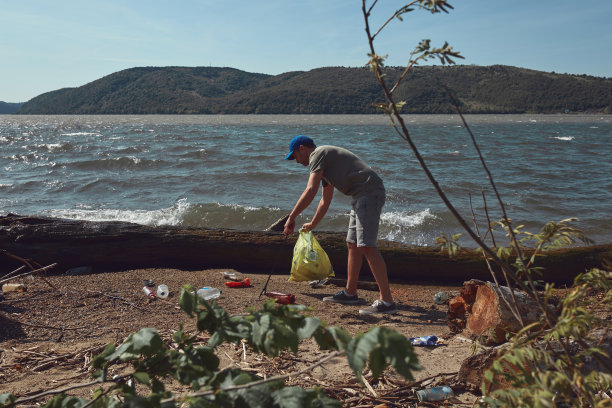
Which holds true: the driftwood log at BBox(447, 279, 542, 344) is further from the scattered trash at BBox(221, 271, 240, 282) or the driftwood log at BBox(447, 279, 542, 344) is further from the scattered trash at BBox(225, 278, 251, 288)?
the scattered trash at BBox(221, 271, 240, 282)

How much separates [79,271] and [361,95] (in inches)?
5436

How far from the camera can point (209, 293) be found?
5.13 m

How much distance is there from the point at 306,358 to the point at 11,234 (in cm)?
483

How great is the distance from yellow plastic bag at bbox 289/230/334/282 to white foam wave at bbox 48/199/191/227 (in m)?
5.91

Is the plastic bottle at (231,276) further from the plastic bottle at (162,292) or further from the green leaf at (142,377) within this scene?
the green leaf at (142,377)

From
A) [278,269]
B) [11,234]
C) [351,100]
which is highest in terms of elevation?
[351,100]

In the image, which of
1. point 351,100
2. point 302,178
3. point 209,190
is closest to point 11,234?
point 209,190

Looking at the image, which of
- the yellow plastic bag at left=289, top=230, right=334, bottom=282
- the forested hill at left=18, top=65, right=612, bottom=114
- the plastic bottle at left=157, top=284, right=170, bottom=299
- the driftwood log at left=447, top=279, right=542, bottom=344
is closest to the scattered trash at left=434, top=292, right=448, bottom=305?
the driftwood log at left=447, top=279, right=542, bottom=344

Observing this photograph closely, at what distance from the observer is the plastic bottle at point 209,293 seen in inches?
200

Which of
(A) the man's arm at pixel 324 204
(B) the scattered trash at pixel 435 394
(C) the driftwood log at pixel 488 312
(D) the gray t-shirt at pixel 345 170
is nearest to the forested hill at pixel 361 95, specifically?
(A) the man's arm at pixel 324 204

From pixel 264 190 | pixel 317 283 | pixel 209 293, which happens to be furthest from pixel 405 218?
pixel 209 293

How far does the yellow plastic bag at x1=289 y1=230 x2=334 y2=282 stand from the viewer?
559 cm

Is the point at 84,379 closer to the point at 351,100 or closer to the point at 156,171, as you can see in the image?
the point at 156,171

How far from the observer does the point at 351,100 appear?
446ft
